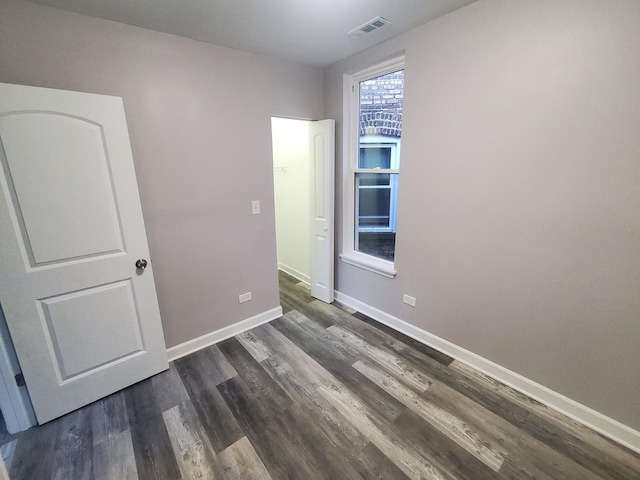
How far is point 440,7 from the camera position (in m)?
1.81

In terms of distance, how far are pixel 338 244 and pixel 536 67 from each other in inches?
84.5

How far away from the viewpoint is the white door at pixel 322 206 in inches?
113

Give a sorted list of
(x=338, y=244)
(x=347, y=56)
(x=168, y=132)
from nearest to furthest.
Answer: (x=168, y=132) < (x=347, y=56) < (x=338, y=244)

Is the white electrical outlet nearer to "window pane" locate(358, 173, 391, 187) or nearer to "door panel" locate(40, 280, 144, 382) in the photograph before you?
"window pane" locate(358, 173, 391, 187)

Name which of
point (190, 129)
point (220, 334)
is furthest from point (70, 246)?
point (220, 334)

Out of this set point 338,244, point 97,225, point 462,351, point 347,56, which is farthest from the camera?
point 338,244

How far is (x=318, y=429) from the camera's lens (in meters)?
1.68

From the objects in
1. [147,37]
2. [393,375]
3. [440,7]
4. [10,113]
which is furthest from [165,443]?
[440,7]

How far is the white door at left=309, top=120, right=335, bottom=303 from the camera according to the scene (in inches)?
113

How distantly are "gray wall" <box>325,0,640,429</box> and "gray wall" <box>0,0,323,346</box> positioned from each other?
1277 mm

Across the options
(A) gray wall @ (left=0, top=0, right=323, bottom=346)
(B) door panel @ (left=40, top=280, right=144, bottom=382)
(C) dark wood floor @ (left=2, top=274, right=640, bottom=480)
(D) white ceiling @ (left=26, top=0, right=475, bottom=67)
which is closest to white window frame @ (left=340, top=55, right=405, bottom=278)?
(A) gray wall @ (left=0, top=0, right=323, bottom=346)

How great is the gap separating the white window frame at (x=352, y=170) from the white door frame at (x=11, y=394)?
2585 mm

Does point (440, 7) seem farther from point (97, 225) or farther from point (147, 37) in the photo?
point (97, 225)

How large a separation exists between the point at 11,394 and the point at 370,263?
2.71 m
